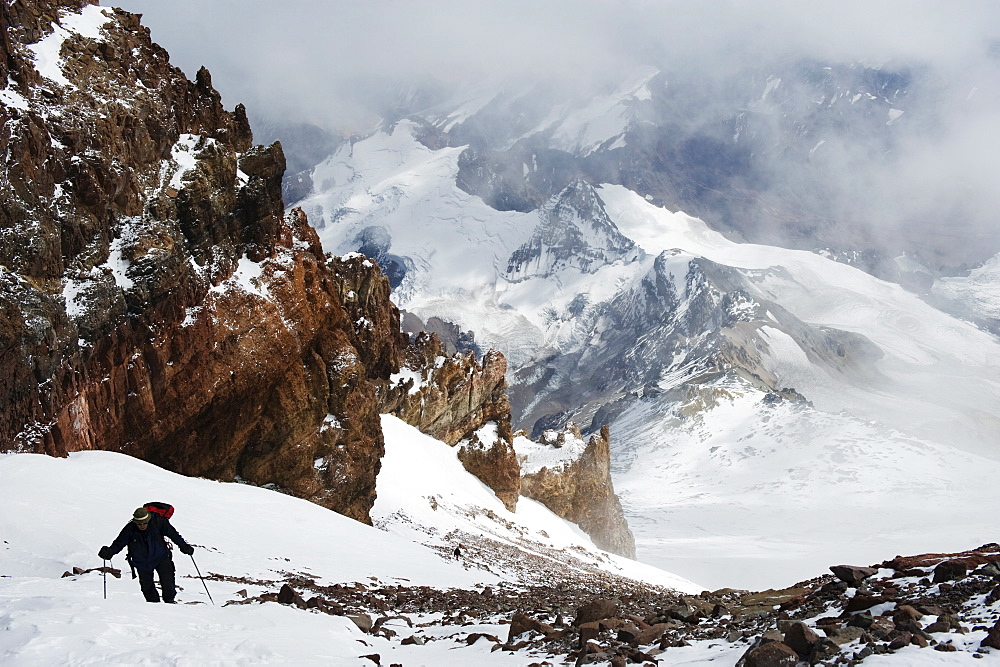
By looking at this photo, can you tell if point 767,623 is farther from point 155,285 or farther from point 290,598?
point 155,285

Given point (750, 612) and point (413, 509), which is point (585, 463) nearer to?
point (413, 509)

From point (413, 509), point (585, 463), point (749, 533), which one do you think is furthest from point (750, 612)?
point (749, 533)

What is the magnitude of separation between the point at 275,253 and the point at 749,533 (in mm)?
115794

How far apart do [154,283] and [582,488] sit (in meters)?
52.2

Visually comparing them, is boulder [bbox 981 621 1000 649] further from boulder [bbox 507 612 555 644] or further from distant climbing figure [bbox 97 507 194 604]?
distant climbing figure [bbox 97 507 194 604]

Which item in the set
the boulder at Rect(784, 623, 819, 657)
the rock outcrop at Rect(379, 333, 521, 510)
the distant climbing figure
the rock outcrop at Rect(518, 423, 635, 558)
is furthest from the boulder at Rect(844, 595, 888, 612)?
the rock outcrop at Rect(518, 423, 635, 558)

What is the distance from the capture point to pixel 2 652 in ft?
21.4

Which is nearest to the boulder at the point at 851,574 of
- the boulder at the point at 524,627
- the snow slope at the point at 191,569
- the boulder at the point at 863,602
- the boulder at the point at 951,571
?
the boulder at the point at 951,571

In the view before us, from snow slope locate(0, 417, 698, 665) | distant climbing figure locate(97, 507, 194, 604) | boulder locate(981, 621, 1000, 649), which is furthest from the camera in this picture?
distant climbing figure locate(97, 507, 194, 604)

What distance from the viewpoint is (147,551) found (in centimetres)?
1052

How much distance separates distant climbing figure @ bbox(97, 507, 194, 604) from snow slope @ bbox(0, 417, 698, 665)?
35 centimetres

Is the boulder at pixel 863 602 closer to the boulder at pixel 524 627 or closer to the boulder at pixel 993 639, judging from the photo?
the boulder at pixel 993 639

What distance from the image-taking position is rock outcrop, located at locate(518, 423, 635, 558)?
2667 inches

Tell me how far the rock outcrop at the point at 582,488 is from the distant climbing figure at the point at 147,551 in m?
57.6
